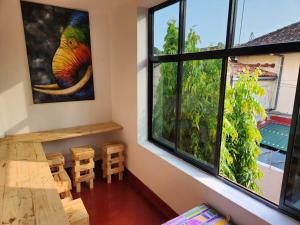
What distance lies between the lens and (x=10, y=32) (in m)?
2.44

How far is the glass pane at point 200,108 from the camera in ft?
5.90

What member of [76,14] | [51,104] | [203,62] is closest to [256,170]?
[203,62]

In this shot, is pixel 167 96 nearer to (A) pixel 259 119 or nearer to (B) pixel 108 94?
(A) pixel 259 119

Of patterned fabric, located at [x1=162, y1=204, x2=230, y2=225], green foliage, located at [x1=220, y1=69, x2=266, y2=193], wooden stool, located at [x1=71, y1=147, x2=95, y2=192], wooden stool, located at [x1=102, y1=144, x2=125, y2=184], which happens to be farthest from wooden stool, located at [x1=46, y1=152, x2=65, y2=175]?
green foliage, located at [x1=220, y1=69, x2=266, y2=193]

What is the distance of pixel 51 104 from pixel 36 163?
126 cm

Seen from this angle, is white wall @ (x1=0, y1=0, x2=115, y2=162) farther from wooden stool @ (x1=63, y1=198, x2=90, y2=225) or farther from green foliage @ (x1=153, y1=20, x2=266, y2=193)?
wooden stool @ (x1=63, y1=198, x2=90, y2=225)

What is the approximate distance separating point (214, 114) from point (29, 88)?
2.31 meters

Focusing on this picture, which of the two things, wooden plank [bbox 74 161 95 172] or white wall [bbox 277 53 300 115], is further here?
wooden plank [bbox 74 161 95 172]

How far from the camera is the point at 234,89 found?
A: 1.80 m

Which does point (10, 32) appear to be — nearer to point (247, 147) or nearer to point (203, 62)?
point (203, 62)

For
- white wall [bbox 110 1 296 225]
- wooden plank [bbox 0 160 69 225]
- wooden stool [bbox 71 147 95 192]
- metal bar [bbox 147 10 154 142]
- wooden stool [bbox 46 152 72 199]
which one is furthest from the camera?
wooden stool [bbox 71 147 95 192]

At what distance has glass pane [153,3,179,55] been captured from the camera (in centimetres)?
213

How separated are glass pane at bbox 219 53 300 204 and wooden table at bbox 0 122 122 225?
1368mm

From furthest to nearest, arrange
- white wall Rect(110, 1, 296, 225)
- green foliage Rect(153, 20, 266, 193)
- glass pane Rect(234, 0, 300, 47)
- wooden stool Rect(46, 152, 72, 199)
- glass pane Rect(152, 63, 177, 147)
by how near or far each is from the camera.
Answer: glass pane Rect(152, 63, 177, 147) → wooden stool Rect(46, 152, 72, 199) → white wall Rect(110, 1, 296, 225) → green foliage Rect(153, 20, 266, 193) → glass pane Rect(234, 0, 300, 47)
